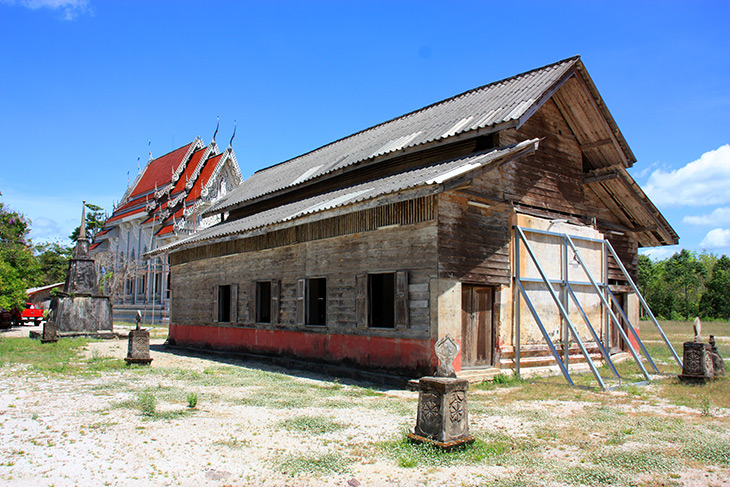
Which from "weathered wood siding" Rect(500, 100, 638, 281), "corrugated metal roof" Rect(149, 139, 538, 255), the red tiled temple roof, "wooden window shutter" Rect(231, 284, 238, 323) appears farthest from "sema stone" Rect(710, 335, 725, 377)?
the red tiled temple roof

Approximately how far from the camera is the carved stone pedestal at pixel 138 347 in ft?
47.1

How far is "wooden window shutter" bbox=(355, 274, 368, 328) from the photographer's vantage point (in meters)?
12.5

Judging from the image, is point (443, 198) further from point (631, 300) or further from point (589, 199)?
point (631, 300)

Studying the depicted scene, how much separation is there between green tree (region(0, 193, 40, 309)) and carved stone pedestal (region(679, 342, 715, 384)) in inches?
922

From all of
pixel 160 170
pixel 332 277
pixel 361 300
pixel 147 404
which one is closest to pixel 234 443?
pixel 147 404

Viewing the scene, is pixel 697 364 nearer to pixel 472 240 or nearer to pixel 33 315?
pixel 472 240

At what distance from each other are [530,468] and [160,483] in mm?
3654

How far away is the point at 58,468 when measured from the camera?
18.2 feet

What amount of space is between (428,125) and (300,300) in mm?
6137

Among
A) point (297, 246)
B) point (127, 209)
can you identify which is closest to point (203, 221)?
point (127, 209)

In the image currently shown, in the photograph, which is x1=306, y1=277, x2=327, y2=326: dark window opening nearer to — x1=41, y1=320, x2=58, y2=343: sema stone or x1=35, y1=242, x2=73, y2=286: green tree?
x1=41, y1=320, x2=58, y2=343: sema stone

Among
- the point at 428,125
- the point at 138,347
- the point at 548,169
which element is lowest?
the point at 138,347

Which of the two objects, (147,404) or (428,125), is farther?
(428,125)

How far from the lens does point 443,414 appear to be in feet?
20.1
